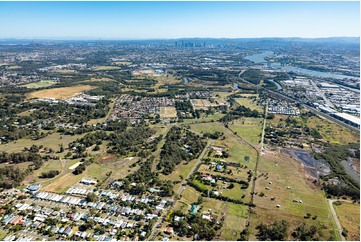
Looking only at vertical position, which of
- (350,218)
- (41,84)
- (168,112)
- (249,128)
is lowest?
(350,218)

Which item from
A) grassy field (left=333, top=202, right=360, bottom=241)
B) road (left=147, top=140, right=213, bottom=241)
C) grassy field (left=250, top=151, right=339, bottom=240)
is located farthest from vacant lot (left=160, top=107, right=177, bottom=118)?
grassy field (left=333, top=202, right=360, bottom=241)

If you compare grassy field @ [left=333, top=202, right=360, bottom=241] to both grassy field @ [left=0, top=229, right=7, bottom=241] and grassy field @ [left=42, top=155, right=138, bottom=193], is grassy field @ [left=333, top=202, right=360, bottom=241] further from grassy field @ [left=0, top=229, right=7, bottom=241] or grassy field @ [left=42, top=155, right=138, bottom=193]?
grassy field @ [left=0, top=229, right=7, bottom=241]

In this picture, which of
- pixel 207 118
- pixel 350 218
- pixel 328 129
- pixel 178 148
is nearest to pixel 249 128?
pixel 207 118

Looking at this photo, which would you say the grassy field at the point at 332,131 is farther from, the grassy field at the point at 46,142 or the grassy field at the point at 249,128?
the grassy field at the point at 46,142

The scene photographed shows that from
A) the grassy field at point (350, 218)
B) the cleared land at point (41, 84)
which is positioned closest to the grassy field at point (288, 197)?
the grassy field at point (350, 218)

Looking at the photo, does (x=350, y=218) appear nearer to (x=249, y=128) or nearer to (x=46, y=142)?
(x=249, y=128)

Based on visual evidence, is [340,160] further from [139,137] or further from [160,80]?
[160,80]
